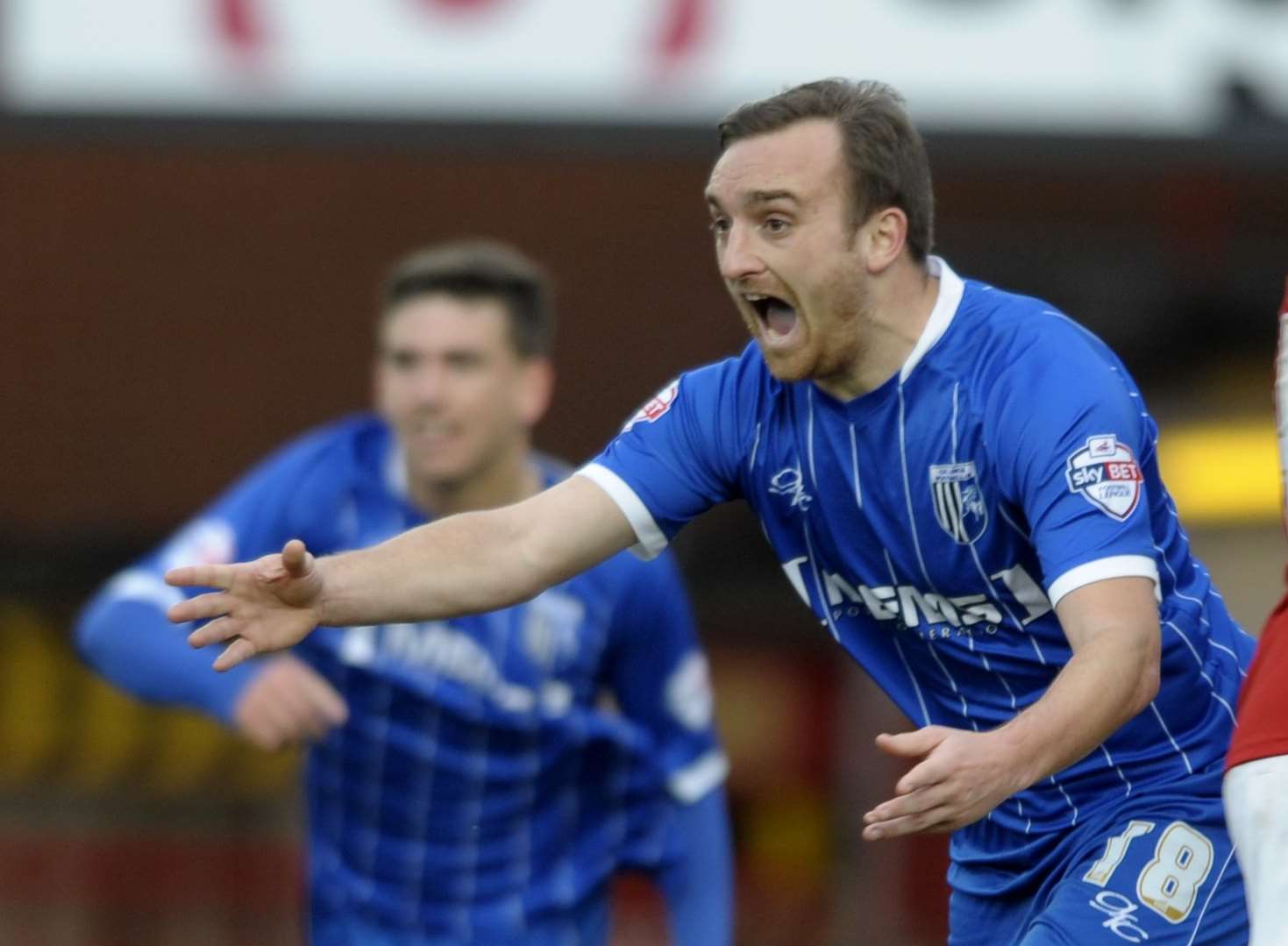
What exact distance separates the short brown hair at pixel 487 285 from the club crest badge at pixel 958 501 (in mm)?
2020

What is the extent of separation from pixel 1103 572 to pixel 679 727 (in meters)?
2.10

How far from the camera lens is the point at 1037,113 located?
6.21 meters

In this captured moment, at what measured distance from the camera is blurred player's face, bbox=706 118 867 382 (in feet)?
11.2

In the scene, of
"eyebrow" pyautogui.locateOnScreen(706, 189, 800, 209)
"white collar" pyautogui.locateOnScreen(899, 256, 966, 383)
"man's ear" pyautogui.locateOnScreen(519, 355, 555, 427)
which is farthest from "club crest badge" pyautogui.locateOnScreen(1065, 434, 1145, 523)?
"man's ear" pyautogui.locateOnScreen(519, 355, 555, 427)

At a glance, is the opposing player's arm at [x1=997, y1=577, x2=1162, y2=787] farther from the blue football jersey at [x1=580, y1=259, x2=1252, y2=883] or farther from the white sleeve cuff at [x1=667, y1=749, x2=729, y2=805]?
the white sleeve cuff at [x1=667, y1=749, x2=729, y2=805]

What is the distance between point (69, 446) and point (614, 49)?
421cm

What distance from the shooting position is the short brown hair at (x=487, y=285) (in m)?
5.32

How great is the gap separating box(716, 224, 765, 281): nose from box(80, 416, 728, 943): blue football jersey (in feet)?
5.56

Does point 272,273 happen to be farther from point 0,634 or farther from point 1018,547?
point 1018,547

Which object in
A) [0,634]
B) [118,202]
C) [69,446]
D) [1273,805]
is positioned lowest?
[1273,805]

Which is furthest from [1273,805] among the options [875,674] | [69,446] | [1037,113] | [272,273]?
[69,446]

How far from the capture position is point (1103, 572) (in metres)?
3.15

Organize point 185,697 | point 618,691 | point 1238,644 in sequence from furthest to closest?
point 618,691 < point 185,697 < point 1238,644

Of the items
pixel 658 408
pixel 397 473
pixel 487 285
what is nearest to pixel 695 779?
pixel 397 473
